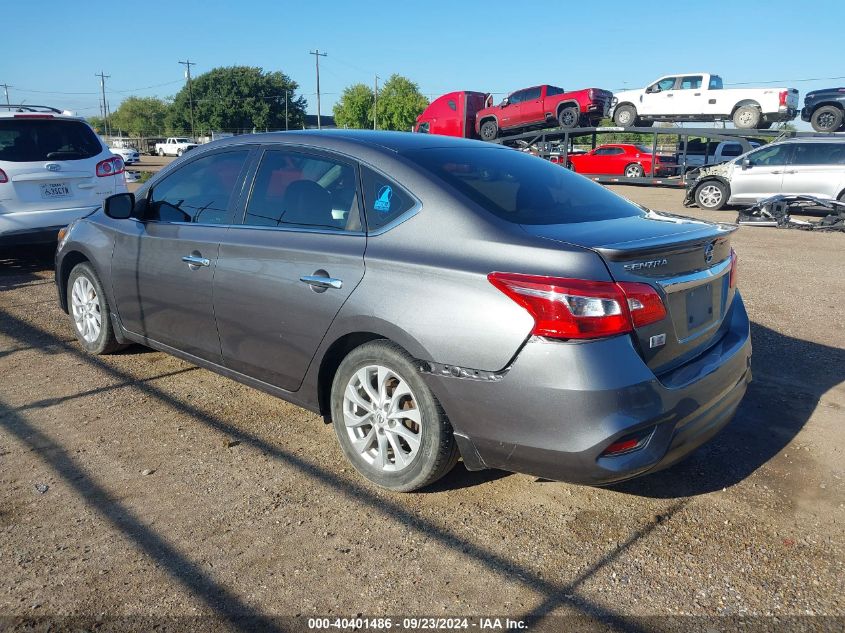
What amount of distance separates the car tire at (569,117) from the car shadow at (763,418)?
1918cm

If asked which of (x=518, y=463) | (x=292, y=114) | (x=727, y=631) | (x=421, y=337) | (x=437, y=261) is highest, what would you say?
(x=292, y=114)

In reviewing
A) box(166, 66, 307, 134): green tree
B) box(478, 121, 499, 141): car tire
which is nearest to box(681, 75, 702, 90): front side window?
box(478, 121, 499, 141): car tire

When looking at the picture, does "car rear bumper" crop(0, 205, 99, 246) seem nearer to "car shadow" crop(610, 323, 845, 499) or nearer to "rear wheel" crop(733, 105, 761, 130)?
"car shadow" crop(610, 323, 845, 499)

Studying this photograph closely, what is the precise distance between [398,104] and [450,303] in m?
94.9

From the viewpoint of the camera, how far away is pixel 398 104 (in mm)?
93125

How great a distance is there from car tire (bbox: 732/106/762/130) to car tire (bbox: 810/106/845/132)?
1485 mm

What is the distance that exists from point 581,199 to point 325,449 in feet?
6.24

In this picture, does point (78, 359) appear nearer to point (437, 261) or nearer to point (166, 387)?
point (166, 387)

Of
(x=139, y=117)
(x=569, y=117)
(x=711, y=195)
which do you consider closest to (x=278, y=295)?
(x=711, y=195)

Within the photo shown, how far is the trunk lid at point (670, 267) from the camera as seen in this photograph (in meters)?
2.68

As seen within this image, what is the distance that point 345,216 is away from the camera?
3.36 meters

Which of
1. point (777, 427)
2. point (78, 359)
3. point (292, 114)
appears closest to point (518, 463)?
point (777, 427)

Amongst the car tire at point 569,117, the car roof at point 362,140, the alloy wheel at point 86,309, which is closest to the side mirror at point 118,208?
the alloy wheel at point 86,309

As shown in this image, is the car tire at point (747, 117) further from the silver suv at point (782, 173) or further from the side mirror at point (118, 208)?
the side mirror at point (118, 208)
